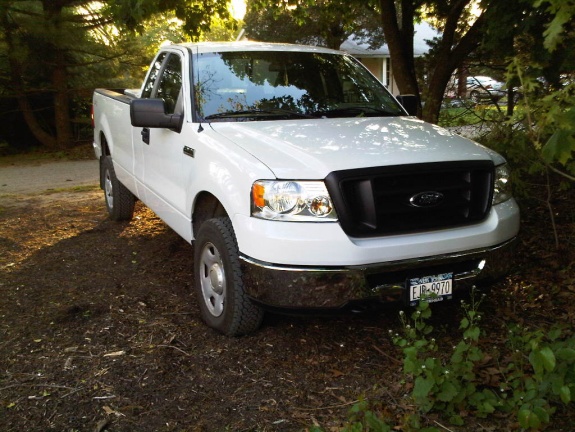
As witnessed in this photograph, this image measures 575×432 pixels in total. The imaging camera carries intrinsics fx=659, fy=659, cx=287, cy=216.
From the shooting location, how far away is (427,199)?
388 centimetres

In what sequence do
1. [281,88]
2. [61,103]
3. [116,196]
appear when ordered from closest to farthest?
[281,88] < [116,196] < [61,103]

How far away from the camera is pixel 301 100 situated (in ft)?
16.9

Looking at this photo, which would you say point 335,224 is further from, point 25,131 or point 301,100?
point 25,131

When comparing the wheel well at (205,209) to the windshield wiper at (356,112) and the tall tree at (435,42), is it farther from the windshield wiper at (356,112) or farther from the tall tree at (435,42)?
the tall tree at (435,42)

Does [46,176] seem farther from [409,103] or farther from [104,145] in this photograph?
[409,103]

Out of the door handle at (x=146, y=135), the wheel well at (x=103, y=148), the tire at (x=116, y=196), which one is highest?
the door handle at (x=146, y=135)

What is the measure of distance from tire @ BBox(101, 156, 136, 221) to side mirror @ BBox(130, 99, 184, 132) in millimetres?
2633

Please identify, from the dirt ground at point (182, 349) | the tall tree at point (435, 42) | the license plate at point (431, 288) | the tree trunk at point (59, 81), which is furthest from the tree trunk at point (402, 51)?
the tree trunk at point (59, 81)

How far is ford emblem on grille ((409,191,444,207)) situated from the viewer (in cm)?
385

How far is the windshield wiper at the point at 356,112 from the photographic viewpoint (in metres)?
5.03

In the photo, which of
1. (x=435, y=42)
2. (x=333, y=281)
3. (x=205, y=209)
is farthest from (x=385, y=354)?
(x=435, y=42)

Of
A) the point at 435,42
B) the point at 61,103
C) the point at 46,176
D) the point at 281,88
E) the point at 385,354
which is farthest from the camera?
the point at 61,103

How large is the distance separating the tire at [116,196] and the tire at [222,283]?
3.11 meters

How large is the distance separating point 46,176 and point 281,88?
8.38 m
